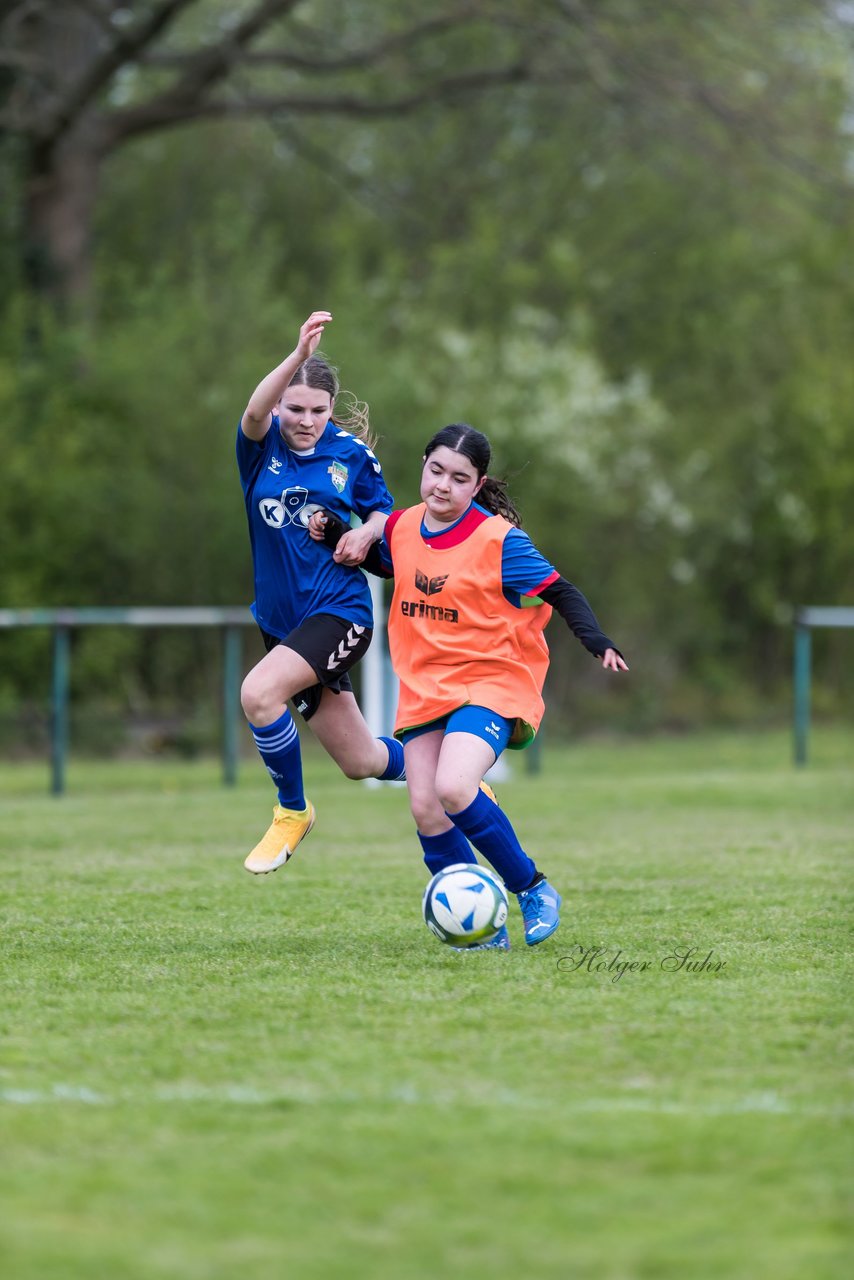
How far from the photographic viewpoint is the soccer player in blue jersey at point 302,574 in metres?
5.92

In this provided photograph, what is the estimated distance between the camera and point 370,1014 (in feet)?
14.3

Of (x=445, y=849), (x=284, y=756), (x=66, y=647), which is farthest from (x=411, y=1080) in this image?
(x=66, y=647)

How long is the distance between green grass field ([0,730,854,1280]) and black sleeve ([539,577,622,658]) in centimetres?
95

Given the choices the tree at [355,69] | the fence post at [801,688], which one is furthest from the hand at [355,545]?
the tree at [355,69]

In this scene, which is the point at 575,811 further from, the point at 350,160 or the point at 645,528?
the point at 350,160

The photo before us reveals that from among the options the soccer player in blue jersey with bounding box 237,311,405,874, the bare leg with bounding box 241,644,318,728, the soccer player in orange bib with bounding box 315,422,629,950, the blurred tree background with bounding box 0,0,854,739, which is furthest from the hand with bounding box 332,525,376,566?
the blurred tree background with bounding box 0,0,854,739

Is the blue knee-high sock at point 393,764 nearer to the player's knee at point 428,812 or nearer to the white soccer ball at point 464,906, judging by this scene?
the player's knee at point 428,812

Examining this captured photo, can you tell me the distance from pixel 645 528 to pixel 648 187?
6617 mm

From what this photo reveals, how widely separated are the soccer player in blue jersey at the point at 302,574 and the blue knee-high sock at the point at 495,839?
0.89 meters

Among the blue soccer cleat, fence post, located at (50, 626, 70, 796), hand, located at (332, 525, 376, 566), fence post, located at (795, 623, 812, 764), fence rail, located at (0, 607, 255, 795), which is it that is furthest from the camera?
fence post, located at (795, 623, 812, 764)

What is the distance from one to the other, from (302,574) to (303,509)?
24cm

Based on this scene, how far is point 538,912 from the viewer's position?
5465mm

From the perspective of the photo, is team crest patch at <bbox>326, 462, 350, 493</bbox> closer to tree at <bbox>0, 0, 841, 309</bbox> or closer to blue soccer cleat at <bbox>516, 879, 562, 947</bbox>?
blue soccer cleat at <bbox>516, 879, 562, 947</bbox>

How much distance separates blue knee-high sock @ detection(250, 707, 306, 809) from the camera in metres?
6.10
